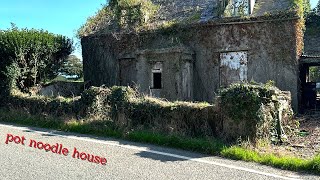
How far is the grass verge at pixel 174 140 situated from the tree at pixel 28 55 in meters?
4.25

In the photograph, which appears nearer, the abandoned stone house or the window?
the abandoned stone house

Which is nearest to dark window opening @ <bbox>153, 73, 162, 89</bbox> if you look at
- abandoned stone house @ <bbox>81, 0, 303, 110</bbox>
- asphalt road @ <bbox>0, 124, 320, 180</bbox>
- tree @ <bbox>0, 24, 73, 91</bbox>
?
abandoned stone house @ <bbox>81, 0, 303, 110</bbox>

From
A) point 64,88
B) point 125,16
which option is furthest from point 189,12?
point 64,88

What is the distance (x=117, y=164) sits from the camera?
23.0 ft

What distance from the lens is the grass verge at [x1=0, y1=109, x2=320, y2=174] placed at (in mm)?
6922

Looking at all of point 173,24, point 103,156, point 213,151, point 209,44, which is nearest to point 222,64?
point 209,44

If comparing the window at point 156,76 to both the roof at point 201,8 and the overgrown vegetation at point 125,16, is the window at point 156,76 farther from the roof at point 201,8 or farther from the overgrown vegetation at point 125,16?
the roof at point 201,8

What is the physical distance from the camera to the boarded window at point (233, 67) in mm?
16328

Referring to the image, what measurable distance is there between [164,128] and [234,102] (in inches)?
87.2

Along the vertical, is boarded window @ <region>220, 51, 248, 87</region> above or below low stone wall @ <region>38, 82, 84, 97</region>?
above

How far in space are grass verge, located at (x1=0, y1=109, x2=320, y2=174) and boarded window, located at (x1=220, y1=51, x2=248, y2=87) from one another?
779cm

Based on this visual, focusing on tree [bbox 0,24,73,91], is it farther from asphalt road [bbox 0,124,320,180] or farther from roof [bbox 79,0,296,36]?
asphalt road [bbox 0,124,320,180]

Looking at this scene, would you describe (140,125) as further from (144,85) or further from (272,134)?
(144,85)

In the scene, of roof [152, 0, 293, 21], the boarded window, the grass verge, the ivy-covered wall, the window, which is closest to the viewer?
the grass verge
